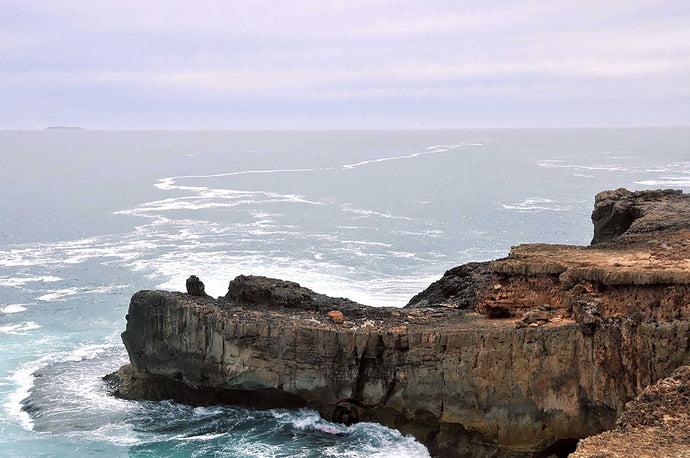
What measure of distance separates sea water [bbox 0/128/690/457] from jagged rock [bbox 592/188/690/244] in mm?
13136

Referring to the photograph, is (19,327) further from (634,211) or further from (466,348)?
(634,211)

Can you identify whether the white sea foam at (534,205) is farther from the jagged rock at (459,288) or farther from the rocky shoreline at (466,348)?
the rocky shoreline at (466,348)

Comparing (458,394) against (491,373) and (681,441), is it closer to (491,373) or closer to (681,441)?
(491,373)

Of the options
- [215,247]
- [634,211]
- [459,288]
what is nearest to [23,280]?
[215,247]

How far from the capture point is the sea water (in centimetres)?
3231

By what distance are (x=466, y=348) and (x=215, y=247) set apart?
48.0m

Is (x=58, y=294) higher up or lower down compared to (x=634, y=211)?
lower down

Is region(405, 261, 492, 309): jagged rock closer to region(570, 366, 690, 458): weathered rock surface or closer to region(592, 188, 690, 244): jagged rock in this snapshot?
region(592, 188, 690, 244): jagged rock

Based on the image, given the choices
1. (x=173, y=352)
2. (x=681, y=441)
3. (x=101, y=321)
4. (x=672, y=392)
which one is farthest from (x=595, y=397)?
(x=101, y=321)

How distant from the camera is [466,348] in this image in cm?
2895

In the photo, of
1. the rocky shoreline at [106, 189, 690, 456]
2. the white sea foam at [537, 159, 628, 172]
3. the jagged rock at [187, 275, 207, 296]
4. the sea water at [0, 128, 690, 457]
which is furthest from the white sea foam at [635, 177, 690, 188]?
the jagged rock at [187, 275, 207, 296]

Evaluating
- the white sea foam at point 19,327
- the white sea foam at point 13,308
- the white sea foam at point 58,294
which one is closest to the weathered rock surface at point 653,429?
the white sea foam at point 19,327

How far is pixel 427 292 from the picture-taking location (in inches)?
1580

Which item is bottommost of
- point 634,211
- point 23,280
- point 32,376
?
point 32,376
